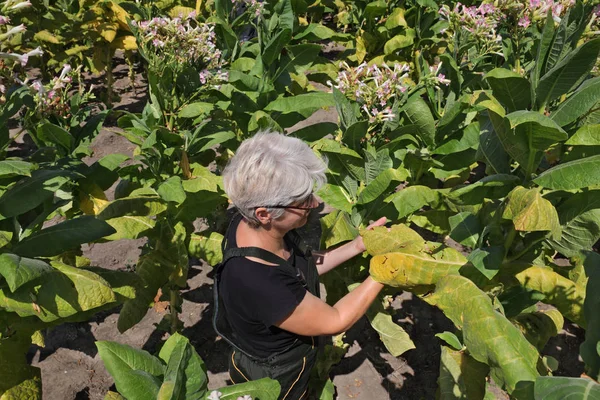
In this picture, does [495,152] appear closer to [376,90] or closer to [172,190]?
[376,90]

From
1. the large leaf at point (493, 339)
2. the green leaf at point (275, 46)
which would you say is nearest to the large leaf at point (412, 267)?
the large leaf at point (493, 339)

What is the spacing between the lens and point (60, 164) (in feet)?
9.16

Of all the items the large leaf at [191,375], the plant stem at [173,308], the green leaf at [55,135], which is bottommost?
the plant stem at [173,308]

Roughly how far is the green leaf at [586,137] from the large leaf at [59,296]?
2.18 meters

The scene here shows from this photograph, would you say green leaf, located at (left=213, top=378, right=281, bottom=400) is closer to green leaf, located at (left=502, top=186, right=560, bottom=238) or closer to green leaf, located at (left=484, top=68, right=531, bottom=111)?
green leaf, located at (left=502, top=186, right=560, bottom=238)

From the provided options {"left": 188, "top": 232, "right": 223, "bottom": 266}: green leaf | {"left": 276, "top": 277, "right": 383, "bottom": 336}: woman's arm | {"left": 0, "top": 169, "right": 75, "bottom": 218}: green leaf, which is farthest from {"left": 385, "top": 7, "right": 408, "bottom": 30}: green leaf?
{"left": 0, "top": 169, "right": 75, "bottom": 218}: green leaf

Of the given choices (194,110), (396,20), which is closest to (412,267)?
(194,110)

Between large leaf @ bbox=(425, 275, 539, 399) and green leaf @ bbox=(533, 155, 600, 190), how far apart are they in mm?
529

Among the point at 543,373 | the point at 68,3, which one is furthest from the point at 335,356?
the point at 68,3

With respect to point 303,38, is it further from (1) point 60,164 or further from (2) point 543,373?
(2) point 543,373

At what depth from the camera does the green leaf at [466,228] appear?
2.42 metres

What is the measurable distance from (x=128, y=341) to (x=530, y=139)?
121 inches

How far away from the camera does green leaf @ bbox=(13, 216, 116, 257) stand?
2.37 m

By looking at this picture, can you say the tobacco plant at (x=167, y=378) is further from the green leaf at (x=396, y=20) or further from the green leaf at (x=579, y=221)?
the green leaf at (x=396, y=20)
